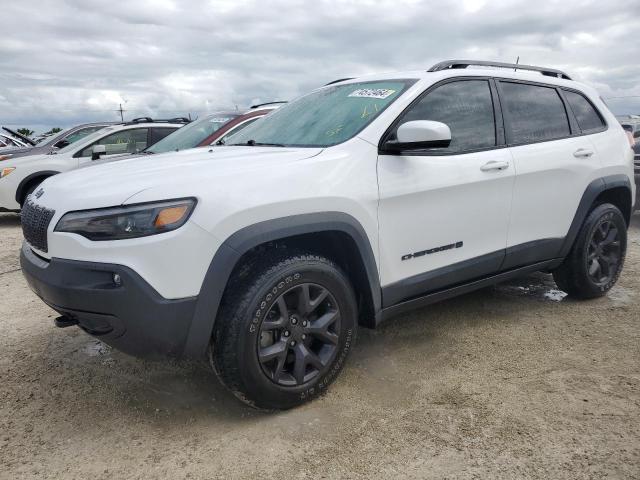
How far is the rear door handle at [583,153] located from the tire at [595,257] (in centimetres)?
45

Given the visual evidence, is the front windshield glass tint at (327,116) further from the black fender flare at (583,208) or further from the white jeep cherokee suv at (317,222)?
the black fender flare at (583,208)

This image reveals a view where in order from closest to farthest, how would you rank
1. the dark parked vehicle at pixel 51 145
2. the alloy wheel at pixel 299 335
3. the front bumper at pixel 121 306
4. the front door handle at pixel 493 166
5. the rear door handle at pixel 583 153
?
1. the front bumper at pixel 121 306
2. the alloy wheel at pixel 299 335
3. the front door handle at pixel 493 166
4. the rear door handle at pixel 583 153
5. the dark parked vehicle at pixel 51 145

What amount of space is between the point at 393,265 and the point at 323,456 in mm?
1105

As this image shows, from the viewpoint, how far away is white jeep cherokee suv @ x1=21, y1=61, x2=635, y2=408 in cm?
246

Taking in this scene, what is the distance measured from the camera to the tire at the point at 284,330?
2.63 m

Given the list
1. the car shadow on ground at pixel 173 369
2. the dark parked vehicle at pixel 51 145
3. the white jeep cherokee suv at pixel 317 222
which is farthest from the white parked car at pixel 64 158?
the white jeep cherokee suv at pixel 317 222

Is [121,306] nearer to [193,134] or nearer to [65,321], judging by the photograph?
[65,321]

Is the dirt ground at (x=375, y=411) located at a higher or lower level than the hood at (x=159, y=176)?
lower

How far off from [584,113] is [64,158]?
24.4ft

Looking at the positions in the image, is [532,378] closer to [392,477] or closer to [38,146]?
[392,477]

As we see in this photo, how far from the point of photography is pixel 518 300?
4691 mm

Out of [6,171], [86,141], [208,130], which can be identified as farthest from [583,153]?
[6,171]

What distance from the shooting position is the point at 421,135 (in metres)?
2.93

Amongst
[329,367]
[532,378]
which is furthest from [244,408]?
[532,378]
